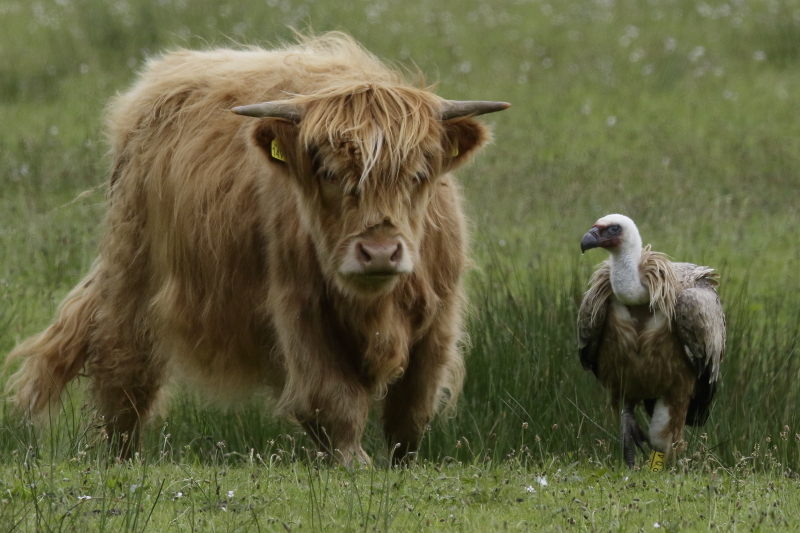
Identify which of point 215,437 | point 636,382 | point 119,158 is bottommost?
point 215,437

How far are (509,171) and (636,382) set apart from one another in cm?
635

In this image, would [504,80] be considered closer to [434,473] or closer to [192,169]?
[192,169]

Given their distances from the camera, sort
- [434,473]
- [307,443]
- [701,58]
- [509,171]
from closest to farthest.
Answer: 1. [434,473]
2. [307,443]
3. [509,171]
4. [701,58]

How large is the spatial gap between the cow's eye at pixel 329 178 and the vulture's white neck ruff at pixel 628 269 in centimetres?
145

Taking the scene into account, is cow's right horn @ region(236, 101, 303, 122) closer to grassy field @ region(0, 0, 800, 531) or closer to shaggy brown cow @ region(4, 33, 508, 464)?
shaggy brown cow @ region(4, 33, 508, 464)

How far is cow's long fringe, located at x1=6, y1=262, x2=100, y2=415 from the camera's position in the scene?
6.34 meters

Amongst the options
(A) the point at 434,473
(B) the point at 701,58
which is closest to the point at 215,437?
(A) the point at 434,473

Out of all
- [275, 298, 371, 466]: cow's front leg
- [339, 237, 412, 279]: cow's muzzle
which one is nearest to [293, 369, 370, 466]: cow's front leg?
[275, 298, 371, 466]: cow's front leg

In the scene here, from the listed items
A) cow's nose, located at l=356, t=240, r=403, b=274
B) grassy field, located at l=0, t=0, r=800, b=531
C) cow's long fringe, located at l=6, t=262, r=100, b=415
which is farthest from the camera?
cow's long fringe, located at l=6, t=262, r=100, b=415

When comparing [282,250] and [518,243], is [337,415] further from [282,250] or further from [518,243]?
[518,243]

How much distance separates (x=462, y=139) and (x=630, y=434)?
164 cm

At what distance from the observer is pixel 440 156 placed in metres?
4.93

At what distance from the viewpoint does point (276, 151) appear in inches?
192

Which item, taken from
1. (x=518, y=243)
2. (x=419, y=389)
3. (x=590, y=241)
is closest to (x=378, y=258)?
(x=419, y=389)
